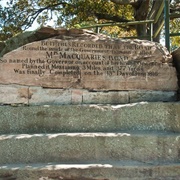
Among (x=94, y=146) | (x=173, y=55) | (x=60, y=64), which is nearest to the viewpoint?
(x=94, y=146)

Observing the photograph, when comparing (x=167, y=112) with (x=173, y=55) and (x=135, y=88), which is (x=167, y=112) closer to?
(x=135, y=88)

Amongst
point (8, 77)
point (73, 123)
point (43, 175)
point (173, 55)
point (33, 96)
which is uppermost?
Answer: point (173, 55)

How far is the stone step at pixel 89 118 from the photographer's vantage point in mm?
3588

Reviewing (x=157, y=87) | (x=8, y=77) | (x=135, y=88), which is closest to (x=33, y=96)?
(x=8, y=77)

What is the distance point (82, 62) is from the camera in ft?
13.1

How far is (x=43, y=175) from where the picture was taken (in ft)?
9.59

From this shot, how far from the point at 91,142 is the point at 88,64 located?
1203 mm

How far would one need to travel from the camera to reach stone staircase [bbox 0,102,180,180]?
2.99 m

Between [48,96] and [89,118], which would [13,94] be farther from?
[89,118]

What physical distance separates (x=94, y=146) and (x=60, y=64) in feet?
4.20

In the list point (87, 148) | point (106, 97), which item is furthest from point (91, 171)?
point (106, 97)

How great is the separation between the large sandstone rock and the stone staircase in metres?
→ 0.44

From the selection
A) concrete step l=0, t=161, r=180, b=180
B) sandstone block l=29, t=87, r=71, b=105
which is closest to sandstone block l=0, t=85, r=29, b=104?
sandstone block l=29, t=87, r=71, b=105

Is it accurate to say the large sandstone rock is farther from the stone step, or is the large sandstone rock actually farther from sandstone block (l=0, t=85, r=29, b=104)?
the stone step
